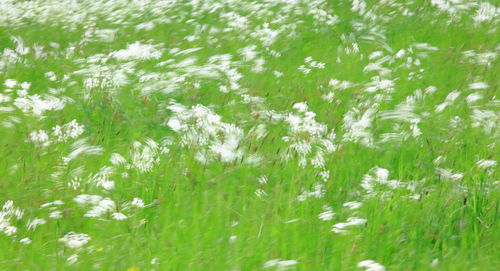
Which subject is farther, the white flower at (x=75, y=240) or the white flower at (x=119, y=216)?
the white flower at (x=119, y=216)

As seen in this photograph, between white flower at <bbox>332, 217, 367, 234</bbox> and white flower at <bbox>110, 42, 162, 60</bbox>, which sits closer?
white flower at <bbox>332, 217, 367, 234</bbox>

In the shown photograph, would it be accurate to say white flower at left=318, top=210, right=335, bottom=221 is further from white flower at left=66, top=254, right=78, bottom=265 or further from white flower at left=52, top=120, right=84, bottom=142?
white flower at left=52, top=120, right=84, bottom=142

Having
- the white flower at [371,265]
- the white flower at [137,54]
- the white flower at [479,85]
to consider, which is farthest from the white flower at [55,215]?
the white flower at [479,85]

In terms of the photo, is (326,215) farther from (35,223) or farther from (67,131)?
(67,131)

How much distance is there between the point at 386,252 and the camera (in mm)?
3041

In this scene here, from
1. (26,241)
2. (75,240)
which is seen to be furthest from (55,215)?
(75,240)

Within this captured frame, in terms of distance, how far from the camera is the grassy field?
3.14m

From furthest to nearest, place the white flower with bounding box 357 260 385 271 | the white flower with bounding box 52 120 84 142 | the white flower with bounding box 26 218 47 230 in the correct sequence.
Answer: the white flower with bounding box 52 120 84 142
the white flower with bounding box 26 218 47 230
the white flower with bounding box 357 260 385 271

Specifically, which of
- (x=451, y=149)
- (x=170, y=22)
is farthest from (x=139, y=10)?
(x=451, y=149)

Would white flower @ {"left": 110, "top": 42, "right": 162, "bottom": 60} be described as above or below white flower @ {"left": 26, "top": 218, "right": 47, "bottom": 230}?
below

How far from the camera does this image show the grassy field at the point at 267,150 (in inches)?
124

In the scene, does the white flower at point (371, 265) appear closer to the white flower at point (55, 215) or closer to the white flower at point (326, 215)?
the white flower at point (326, 215)

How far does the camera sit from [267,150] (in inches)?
169

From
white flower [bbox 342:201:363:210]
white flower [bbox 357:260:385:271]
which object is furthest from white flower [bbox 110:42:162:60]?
white flower [bbox 357:260:385:271]
